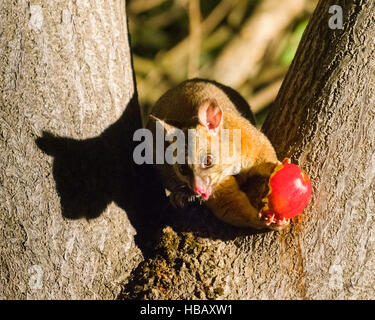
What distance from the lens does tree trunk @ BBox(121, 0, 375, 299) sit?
263 centimetres

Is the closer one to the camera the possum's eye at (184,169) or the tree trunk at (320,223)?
the tree trunk at (320,223)

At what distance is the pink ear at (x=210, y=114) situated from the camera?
Answer: 3150mm

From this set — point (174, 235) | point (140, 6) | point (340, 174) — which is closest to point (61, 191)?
point (174, 235)

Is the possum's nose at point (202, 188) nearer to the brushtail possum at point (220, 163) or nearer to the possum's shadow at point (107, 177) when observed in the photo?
the brushtail possum at point (220, 163)

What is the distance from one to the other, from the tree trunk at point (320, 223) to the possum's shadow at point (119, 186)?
14 centimetres

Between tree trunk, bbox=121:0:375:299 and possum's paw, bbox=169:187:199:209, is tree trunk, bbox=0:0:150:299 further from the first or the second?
possum's paw, bbox=169:187:199:209

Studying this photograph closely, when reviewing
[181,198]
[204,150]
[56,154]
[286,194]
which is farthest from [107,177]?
[286,194]

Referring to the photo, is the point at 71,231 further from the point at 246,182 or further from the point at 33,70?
the point at 246,182

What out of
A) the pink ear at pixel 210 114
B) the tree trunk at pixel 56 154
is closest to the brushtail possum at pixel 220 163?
the pink ear at pixel 210 114

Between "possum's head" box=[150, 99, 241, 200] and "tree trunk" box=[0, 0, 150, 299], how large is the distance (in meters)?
0.57

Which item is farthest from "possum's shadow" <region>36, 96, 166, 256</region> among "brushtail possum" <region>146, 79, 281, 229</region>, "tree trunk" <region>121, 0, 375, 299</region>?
"tree trunk" <region>121, 0, 375, 299</region>

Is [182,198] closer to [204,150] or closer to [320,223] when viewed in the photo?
[204,150]

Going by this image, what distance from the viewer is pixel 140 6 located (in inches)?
265

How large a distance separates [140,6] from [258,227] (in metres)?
4.56
